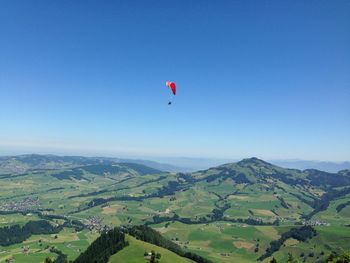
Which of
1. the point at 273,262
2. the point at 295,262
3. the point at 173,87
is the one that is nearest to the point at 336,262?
the point at 295,262

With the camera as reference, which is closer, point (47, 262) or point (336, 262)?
point (336, 262)

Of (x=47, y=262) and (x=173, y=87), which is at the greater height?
(x=173, y=87)

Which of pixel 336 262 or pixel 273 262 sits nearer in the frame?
pixel 336 262

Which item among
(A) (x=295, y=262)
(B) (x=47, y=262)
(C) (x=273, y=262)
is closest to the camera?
(A) (x=295, y=262)

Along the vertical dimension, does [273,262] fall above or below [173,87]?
below

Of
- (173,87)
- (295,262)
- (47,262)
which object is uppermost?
(173,87)

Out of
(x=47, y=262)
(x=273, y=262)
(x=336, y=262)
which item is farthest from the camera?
(x=47, y=262)

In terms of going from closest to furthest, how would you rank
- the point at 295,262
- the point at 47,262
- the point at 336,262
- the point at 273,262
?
the point at 336,262
the point at 295,262
the point at 273,262
the point at 47,262

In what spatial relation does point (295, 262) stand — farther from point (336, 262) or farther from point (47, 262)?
point (47, 262)

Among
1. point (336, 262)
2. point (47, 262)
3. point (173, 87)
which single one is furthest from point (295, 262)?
point (47, 262)
